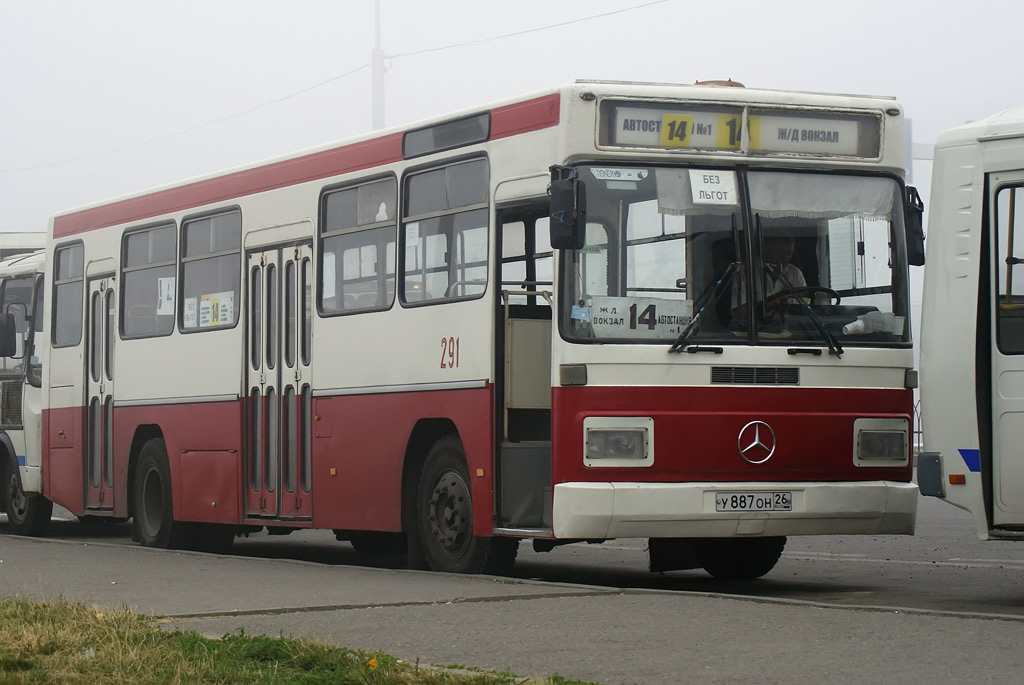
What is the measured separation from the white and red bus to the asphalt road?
0.67 metres

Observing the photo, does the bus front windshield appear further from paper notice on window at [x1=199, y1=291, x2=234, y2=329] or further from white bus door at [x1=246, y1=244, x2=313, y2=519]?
paper notice on window at [x1=199, y1=291, x2=234, y2=329]

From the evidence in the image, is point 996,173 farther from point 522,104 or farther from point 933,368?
point 522,104

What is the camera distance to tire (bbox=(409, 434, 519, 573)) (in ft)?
41.2

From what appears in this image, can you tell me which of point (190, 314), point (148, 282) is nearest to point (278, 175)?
point (190, 314)

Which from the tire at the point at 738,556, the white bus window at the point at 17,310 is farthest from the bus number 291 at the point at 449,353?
the white bus window at the point at 17,310

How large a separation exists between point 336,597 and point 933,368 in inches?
153

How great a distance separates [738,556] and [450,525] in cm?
224

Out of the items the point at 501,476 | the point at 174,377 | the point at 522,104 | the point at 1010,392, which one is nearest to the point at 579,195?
the point at 522,104

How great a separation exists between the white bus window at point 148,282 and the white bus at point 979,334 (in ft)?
28.0

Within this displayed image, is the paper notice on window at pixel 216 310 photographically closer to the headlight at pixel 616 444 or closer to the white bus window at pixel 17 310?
the white bus window at pixel 17 310

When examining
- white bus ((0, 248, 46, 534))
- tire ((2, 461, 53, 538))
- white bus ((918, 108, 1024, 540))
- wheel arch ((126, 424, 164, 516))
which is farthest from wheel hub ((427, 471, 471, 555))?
tire ((2, 461, 53, 538))

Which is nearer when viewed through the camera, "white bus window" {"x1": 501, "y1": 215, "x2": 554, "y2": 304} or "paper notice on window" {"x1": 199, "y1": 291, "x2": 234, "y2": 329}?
"white bus window" {"x1": 501, "y1": 215, "x2": 554, "y2": 304}

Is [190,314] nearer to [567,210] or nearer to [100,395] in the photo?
[100,395]

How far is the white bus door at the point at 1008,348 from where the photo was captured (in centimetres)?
1066
